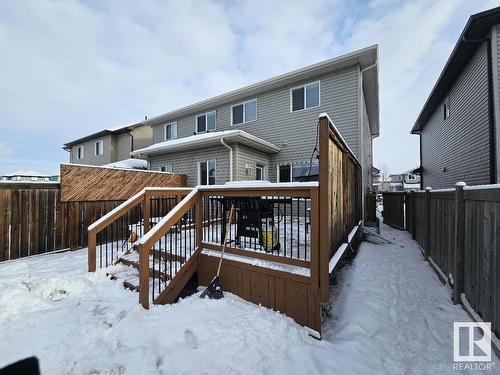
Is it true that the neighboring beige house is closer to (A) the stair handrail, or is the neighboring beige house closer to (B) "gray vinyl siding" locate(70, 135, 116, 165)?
(B) "gray vinyl siding" locate(70, 135, 116, 165)

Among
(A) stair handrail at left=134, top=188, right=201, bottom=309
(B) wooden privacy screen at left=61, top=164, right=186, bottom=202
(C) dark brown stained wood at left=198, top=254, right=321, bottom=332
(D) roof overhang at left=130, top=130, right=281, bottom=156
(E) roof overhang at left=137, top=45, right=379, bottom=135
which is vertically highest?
(E) roof overhang at left=137, top=45, right=379, bottom=135

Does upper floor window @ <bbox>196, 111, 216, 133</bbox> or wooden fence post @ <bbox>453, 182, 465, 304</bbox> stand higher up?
upper floor window @ <bbox>196, 111, 216, 133</bbox>

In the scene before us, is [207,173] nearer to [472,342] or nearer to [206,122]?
[206,122]

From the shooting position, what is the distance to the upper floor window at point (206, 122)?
453 inches

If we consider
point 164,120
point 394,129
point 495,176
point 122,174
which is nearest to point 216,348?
point 122,174

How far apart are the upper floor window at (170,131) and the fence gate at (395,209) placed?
11.0 meters

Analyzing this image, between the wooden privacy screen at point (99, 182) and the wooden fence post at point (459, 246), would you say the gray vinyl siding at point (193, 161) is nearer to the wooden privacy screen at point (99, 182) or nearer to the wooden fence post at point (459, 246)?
the wooden privacy screen at point (99, 182)

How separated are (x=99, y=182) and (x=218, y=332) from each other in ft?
19.0

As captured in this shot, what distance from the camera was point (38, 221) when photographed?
17.6 ft

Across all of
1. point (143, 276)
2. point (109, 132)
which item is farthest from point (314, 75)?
point (109, 132)

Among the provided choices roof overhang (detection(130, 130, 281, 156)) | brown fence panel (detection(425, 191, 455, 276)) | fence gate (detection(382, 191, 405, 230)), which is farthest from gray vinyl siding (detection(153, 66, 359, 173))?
brown fence panel (detection(425, 191, 455, 276))

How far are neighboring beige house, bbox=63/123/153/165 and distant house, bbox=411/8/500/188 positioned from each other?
56.4ft

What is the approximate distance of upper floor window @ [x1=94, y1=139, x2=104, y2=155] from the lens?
18141 mm

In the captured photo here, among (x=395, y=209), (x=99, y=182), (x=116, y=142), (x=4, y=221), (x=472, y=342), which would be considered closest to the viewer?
(x=472, y=342)
